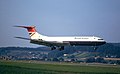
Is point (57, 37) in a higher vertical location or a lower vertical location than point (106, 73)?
higher

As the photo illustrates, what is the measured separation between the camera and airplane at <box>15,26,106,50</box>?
112312 mm

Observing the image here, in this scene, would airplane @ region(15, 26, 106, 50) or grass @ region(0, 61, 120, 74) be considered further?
airplane @ region(15, 26, 106, 50)

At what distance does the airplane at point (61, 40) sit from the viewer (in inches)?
4422

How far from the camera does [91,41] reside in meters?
112

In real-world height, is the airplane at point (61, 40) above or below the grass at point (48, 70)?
above

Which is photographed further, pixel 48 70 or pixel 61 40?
pixel 61 40

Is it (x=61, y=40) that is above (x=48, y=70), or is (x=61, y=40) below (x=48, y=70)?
above

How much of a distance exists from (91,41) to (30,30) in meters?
28.4

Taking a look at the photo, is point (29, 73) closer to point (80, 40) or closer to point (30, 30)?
point (80, 40)

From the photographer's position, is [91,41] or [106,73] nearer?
[106,73]

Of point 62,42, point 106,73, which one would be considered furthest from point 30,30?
point 106,73

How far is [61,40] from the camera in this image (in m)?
116

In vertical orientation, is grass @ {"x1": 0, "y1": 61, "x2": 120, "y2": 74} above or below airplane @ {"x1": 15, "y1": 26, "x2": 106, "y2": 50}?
below

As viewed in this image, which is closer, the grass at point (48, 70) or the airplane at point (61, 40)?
the grass at point (48, 70)
